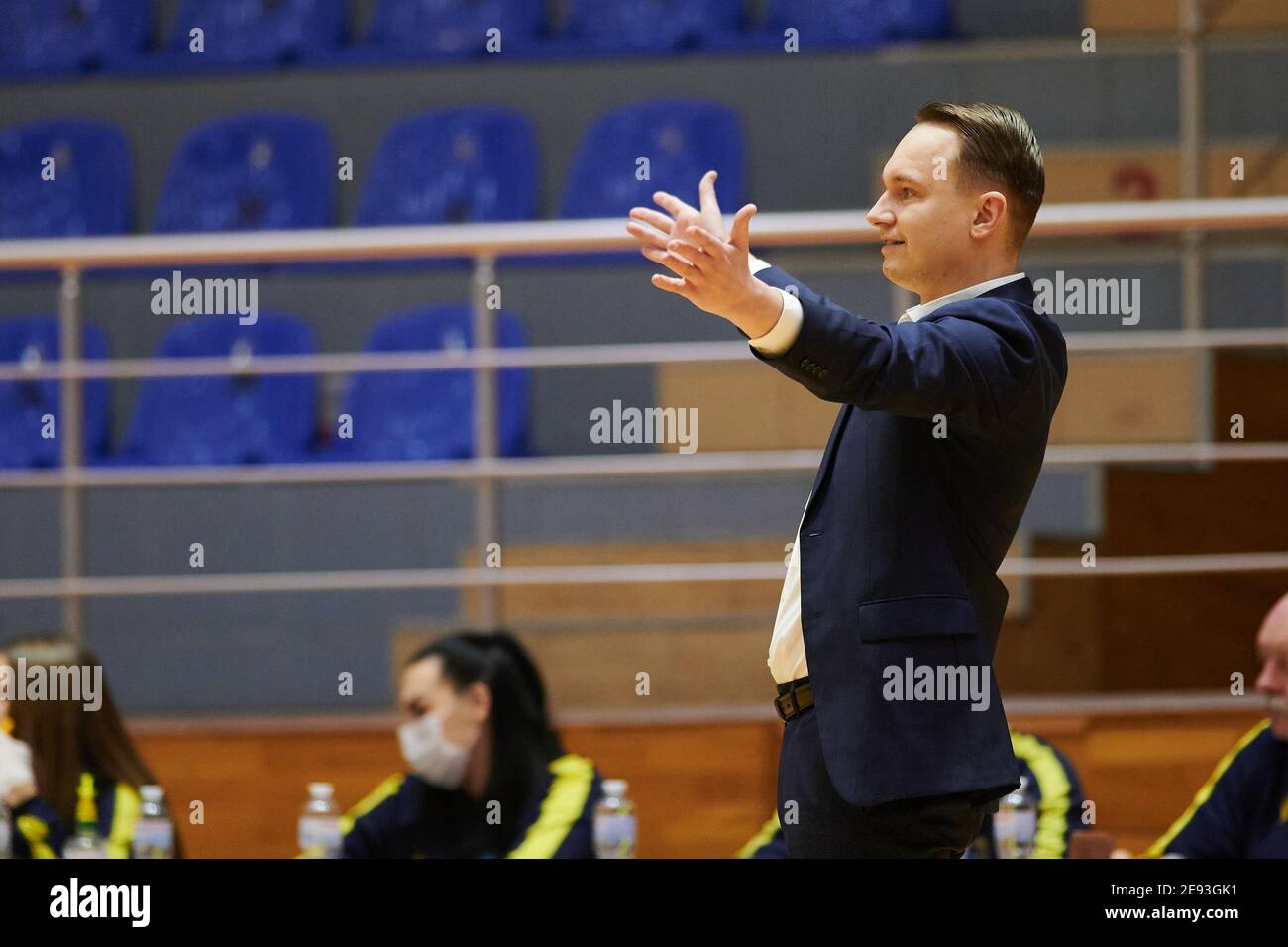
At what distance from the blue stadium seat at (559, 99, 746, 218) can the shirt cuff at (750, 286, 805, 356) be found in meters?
3.06

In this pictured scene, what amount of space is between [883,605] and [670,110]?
3.30m

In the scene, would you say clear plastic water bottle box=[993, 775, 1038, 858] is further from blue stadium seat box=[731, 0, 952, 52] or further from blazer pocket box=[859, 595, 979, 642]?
blue stadium seat box=[731, 0, 952, 52]

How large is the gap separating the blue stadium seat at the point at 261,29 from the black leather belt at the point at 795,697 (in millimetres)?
3766

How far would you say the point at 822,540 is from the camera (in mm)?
1457

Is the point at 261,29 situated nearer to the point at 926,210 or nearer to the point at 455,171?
the point at 455,171

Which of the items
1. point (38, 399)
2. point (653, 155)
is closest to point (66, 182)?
point (38, 399)

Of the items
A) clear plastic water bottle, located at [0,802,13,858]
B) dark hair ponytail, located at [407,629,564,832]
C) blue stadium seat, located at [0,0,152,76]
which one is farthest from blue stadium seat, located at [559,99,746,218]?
clear plastic water bottle, located at [0,802,13,858]

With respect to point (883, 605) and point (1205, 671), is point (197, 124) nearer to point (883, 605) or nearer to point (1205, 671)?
point (1205, 671)

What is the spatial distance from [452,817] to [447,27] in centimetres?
284

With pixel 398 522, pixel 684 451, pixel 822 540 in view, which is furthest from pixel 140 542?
pixel 822 540

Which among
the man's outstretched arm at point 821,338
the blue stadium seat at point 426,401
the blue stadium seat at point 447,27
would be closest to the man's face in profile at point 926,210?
the man's outstretched arm at point 821,338

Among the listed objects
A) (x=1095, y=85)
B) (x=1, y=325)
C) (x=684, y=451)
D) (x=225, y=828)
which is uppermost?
(x=1095, y=85)

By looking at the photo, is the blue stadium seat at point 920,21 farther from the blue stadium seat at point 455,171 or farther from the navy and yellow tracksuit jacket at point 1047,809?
the navy and yellow tracksuit jacket at point 1047,809

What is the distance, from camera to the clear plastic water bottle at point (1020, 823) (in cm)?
259
